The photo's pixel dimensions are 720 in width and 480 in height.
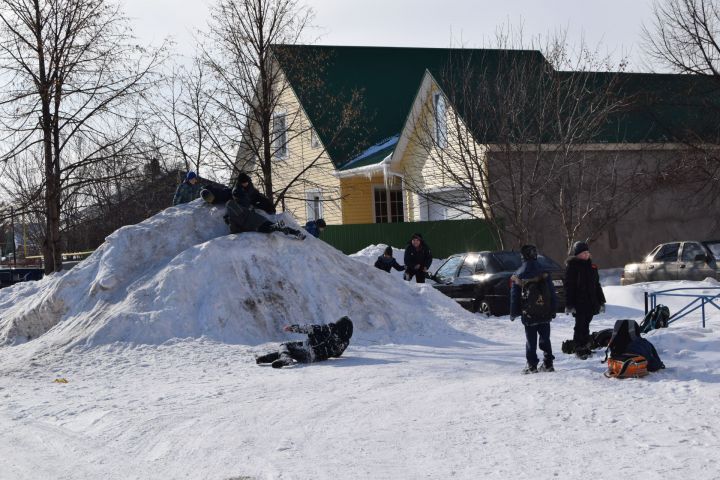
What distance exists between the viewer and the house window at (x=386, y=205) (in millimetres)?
32719

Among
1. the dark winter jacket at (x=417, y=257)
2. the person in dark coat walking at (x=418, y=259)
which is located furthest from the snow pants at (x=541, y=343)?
the dark winter jacket at (x=417, y=257)

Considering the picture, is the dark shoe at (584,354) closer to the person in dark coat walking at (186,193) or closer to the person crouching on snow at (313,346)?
the person crouching on snow at (313,346)

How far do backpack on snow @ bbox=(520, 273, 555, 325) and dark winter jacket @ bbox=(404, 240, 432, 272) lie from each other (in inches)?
364

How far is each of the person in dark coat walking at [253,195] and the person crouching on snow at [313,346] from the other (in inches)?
154

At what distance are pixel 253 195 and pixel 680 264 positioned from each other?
10.7 m

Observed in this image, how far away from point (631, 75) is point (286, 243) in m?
18.8

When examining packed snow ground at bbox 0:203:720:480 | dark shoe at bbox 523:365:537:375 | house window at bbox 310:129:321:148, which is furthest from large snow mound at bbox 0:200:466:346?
house window at bbox 310:129:321:148

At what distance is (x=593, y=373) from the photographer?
9711mm

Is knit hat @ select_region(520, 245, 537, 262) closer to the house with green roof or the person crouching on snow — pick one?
the person crouching on snow

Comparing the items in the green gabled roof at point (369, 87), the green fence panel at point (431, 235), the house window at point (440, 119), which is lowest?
the green fence panel at point (431, 235)

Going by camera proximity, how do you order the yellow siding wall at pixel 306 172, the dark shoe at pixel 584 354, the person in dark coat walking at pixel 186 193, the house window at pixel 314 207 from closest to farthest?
1. the dark shoe at pixel 584 354
2. the person in dark coat walking at pixel 186 193
3. the yellow siding wall at pixel 306 172
4. the house window at pixel 314 207

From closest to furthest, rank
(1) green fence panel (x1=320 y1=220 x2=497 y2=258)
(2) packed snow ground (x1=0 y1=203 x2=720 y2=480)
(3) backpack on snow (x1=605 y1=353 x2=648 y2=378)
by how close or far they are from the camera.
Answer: (2) packed snow ground (x1=0 y1=203 x2=720 y2=480), (3) backpack on snow (x1=605 y1=353 x2=648 y2=378), (1) green fence panel (x1=320 y1=220 x2=497 y2=258)

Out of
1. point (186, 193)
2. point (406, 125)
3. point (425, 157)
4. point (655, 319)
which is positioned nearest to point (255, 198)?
point (186, 193)

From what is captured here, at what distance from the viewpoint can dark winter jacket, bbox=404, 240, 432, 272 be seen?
63.9ft
